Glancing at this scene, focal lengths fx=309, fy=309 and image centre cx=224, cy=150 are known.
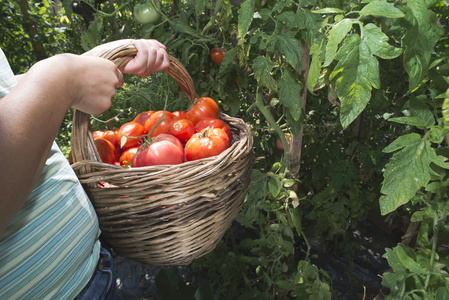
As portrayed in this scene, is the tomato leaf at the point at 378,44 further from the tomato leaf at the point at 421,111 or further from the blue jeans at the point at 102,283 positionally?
the blue jeans at the point at 102,283

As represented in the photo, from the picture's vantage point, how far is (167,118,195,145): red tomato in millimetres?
979

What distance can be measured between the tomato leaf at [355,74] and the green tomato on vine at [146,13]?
88 cm

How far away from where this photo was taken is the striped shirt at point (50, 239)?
531 mm

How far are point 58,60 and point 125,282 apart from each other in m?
1.37

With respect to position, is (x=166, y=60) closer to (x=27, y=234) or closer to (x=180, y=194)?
(x=180, y=194)

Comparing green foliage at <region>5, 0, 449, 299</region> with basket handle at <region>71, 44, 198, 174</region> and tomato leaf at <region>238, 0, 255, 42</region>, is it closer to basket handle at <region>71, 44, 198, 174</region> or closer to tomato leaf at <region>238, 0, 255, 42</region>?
tomato leaf at <region>238, 0, 255, 42</region>

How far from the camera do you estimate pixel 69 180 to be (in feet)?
2.09

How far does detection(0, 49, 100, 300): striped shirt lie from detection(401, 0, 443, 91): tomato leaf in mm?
675

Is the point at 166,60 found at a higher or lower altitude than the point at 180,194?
higher

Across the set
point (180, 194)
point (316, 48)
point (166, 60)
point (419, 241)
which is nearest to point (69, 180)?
point (180, 194)

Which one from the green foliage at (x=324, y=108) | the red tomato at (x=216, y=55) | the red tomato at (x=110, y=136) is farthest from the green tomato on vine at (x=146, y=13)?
the red tomato at (x=110, y=136)

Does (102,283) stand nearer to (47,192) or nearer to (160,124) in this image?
(47,192)

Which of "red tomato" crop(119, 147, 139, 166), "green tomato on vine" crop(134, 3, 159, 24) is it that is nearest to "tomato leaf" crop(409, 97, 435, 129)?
"red tomato" crop(119, 147, 139, 166)

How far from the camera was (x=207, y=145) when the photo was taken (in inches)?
33.3
